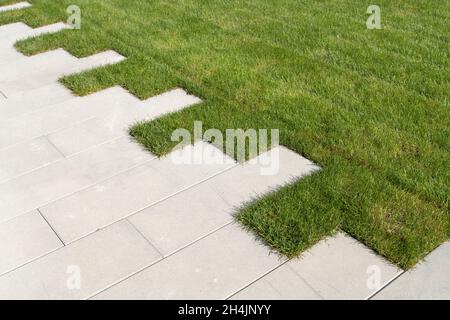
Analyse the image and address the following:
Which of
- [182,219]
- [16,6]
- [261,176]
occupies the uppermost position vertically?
[16,6]

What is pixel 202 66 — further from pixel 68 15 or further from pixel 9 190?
pixel 68 15

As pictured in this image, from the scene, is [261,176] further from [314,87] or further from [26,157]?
[26,157]

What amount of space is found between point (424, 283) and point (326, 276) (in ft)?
2.20

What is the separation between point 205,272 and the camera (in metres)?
3.44

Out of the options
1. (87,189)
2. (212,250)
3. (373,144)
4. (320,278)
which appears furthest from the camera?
(373,144)

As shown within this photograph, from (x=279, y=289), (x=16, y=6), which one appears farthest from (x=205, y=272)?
(x=16, y=6)

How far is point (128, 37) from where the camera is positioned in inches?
299

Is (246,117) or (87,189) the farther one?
(246,117)

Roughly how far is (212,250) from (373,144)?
208 centimetres

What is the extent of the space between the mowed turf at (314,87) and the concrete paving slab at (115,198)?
49 cm

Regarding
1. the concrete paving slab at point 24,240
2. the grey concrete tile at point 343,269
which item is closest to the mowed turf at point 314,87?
the grey concrete tile at point 343,269
